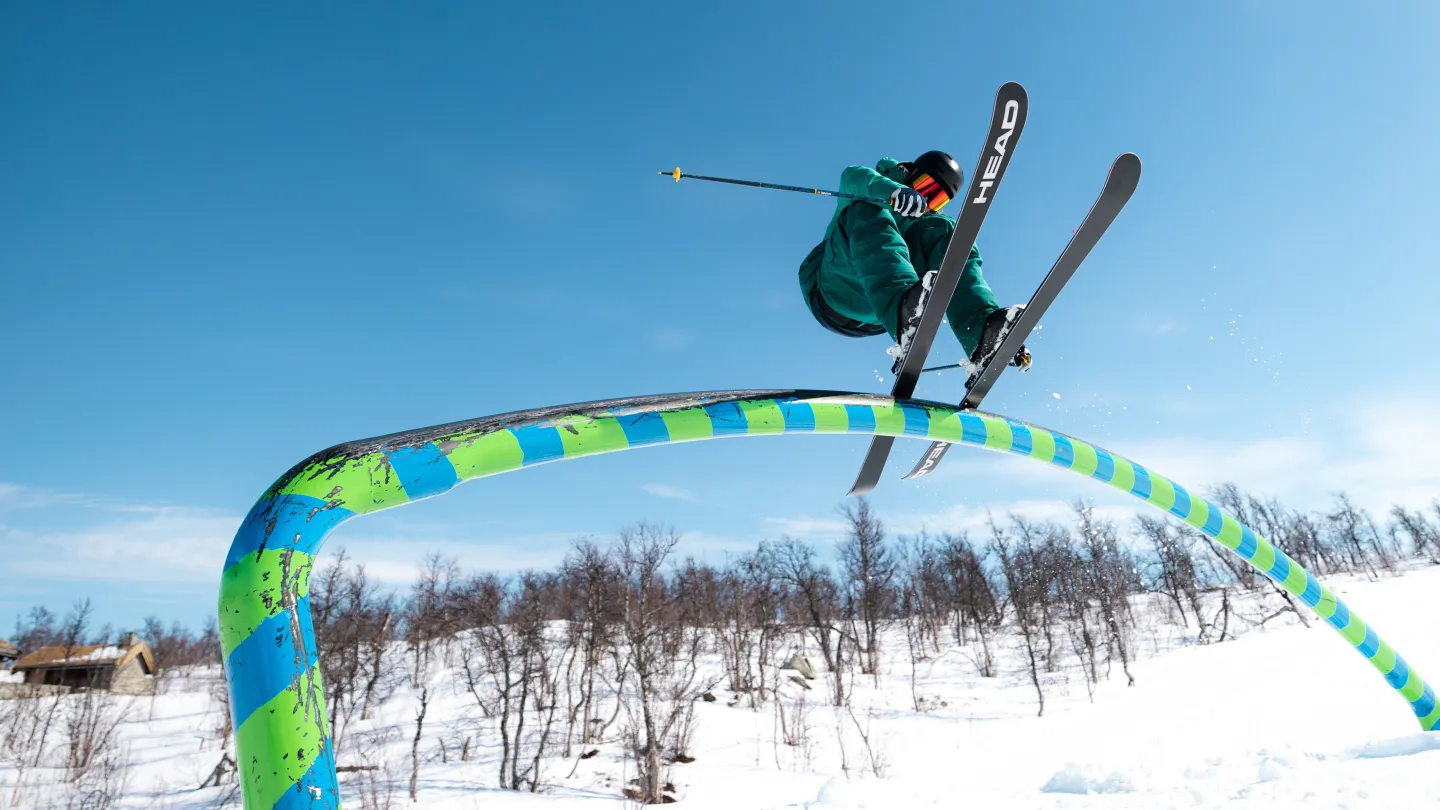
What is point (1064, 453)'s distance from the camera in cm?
300

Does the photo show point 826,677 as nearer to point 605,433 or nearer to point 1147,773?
point 1147,773

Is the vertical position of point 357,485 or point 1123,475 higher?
point 1123,475

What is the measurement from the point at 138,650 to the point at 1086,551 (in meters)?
56.3

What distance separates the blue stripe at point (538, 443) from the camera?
1.40 metres

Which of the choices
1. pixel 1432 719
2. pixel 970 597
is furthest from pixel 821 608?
pixel 1432 719

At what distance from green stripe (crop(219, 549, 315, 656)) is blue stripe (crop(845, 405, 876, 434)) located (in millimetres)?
1774

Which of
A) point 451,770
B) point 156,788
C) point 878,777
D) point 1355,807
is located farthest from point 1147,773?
point 156,788

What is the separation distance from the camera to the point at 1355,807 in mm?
2365

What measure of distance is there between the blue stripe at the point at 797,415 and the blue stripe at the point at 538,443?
A: 2.88 ft

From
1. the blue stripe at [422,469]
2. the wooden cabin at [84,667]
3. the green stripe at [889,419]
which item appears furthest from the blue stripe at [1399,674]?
the wooden cabin at [84,667]

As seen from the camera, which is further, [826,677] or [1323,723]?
[826,677]

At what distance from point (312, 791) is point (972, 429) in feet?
8.06

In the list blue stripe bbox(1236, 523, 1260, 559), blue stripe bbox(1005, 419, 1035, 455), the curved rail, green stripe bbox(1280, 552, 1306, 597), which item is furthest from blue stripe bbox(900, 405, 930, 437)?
green stripe bbox(1280, 552, 1306, 597)

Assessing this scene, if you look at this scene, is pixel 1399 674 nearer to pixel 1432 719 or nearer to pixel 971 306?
pixel 1432 719
